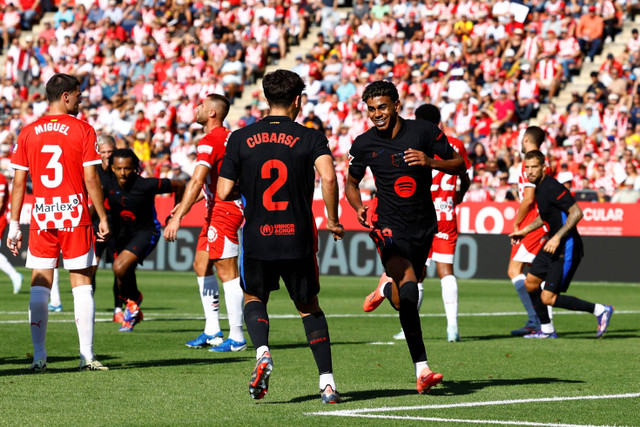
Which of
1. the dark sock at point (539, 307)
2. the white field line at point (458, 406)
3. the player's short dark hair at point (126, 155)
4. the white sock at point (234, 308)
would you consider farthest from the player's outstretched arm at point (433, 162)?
the player's short dark hair at point (126, 155)

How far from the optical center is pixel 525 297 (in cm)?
1434

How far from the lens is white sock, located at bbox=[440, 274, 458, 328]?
1293 centimetres

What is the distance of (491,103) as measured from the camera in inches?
1114

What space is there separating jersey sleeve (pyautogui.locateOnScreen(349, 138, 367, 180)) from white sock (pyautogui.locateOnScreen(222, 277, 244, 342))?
114 inches

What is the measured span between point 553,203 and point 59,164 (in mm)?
5833

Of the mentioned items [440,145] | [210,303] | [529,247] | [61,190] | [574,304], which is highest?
[440,145]

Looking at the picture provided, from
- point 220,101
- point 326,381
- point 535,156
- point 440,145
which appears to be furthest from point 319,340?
point 535,156

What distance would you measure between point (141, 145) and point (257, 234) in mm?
25399

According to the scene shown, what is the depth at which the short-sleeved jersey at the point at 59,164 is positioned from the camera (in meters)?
9.55

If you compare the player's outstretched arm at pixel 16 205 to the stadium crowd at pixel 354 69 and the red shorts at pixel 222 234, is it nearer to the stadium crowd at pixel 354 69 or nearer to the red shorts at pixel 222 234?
the red shorts at pixel 222 234

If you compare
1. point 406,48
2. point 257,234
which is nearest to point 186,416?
point 257,234

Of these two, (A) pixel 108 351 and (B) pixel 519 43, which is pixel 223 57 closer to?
(B) pixel 519 43

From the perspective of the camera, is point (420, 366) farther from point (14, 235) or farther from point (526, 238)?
point (526, 238)

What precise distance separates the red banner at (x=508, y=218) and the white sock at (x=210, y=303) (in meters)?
12.6
